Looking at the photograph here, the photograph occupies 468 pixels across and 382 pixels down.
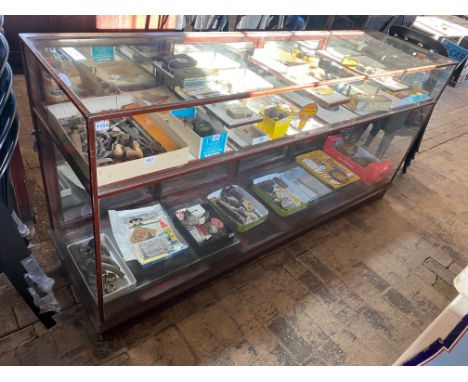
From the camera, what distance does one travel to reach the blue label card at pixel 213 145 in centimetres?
160

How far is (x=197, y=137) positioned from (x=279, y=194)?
3.92 ft

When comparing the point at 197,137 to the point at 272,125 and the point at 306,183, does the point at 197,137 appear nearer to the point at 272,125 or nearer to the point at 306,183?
the point at 272,125

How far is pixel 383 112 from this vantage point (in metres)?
2.44

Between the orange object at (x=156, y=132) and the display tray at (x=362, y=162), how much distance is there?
1910 mm

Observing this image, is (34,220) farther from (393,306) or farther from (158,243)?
(393,306)

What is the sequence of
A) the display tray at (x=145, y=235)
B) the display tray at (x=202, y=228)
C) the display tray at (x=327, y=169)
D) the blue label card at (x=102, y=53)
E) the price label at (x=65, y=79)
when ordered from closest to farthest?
the price label at (x=65, y=79), the blue label card at (x=102, y=53), the display tray at (x=145, y=235), the display tray at (x=202, y=228), the display tray at (x=327, y=169)

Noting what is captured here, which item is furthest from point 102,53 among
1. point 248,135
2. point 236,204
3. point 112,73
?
point 236,204

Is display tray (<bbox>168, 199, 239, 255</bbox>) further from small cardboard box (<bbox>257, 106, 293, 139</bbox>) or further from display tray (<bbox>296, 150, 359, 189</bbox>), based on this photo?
display tray (<bbox>296, 150, 359, 189</bbox>)

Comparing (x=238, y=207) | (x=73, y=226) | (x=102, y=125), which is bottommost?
(x=73, y=226)

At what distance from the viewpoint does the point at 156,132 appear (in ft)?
5.11

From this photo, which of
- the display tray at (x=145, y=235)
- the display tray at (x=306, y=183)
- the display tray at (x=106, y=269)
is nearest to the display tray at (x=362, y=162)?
the display tray at (x=306, y=183)

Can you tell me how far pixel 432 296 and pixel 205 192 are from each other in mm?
1702

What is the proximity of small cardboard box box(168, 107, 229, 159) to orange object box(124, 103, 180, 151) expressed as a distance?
0.10 metres

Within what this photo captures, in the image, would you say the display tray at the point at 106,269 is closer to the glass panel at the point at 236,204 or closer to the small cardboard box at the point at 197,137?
the glass panel at the point at 236,204
